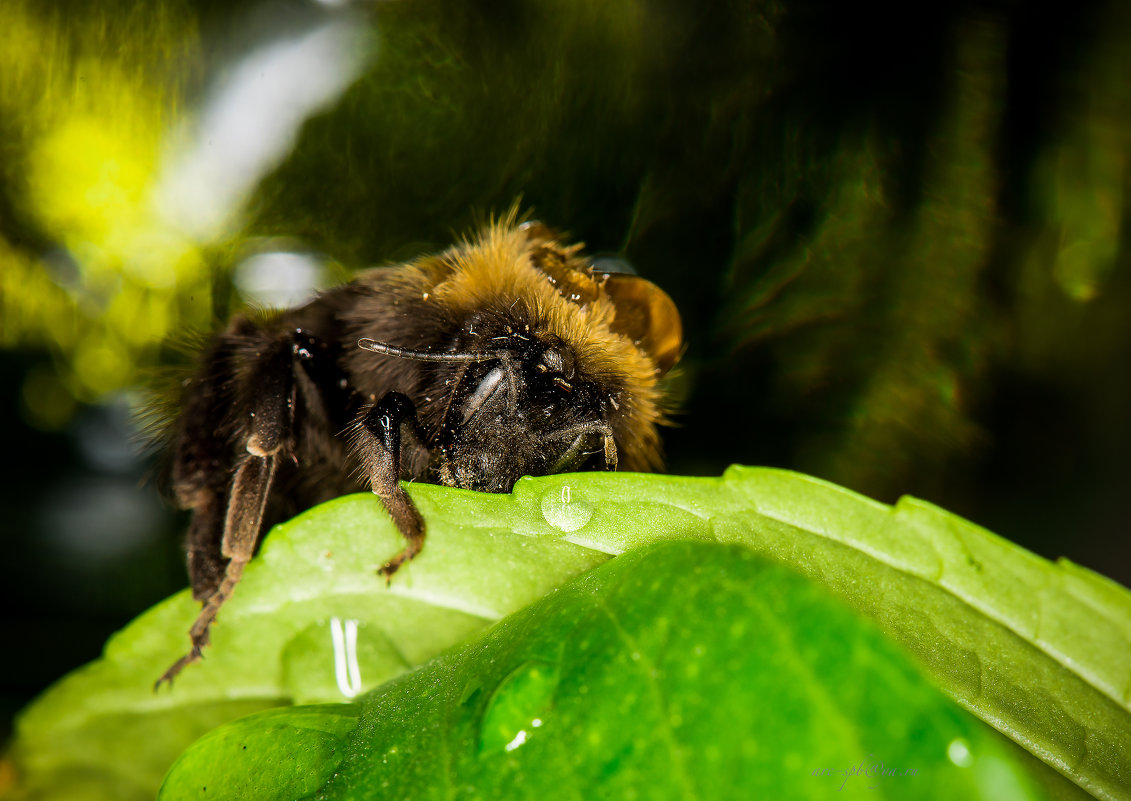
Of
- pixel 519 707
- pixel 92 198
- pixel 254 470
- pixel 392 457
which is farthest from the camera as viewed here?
pixel 92 198

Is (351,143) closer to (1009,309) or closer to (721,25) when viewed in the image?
(721,25)

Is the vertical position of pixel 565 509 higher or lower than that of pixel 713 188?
lower

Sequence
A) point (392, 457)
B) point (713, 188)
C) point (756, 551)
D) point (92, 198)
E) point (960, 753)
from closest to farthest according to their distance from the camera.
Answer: point (960, 753) → point (756, 551) → point (392, 457) → point (713, 188) → point (92, 198)

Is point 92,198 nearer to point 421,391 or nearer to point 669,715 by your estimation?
point 421,391

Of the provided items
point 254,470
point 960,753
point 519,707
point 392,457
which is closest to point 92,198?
point 254,470

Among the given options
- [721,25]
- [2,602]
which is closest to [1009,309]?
[721,25]

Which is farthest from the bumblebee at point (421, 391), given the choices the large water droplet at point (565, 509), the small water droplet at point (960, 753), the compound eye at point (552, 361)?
the small water droplet at point (960, 753)

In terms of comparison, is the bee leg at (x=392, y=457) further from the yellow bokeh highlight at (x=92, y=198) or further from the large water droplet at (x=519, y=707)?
the yellow bokeh highlight at (x=92, y=198)
